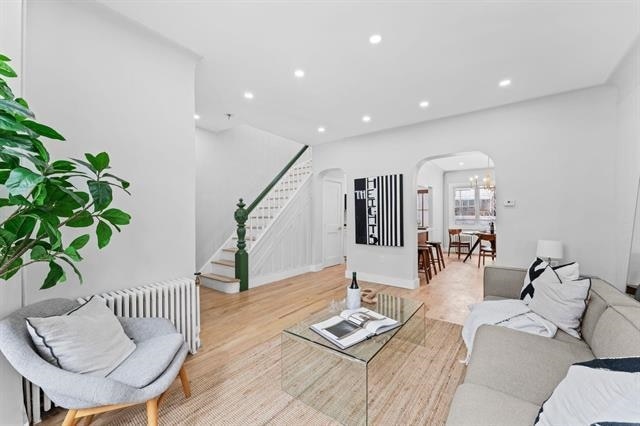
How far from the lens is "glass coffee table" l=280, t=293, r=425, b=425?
5.65ft

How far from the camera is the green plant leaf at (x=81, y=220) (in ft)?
4.59

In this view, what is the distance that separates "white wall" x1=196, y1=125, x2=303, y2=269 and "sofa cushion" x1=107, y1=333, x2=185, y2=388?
3.78 m

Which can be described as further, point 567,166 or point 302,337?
point 567,166

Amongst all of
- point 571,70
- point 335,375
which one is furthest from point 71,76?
point 571,70

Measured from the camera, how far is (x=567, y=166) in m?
3.29

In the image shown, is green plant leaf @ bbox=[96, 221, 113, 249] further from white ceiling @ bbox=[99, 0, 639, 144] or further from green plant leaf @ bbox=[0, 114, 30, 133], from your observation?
white ceiling @ bbox=[99, 0, 639, 144]

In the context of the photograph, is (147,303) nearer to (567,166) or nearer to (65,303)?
(65,303)

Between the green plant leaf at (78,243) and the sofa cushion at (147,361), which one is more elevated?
the green plant leaf at (78,243)

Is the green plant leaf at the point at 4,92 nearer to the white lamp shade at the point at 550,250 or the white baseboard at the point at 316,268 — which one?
the white lamp shade at the point at 550,250

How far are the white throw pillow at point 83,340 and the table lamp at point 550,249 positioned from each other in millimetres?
4179

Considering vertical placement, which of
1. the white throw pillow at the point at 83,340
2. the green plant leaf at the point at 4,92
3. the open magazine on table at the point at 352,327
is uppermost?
the green plant leaf at the point at 4,92

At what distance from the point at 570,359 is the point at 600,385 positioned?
2.70ft


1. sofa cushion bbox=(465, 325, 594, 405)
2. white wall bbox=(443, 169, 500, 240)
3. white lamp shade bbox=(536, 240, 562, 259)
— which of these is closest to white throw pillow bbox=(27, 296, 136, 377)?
Answer: sofa cushion bbox=(465, 325, 594, 405)

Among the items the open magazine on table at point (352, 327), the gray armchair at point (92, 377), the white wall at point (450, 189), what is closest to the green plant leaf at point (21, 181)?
the gray armchair at point (92, 377)
